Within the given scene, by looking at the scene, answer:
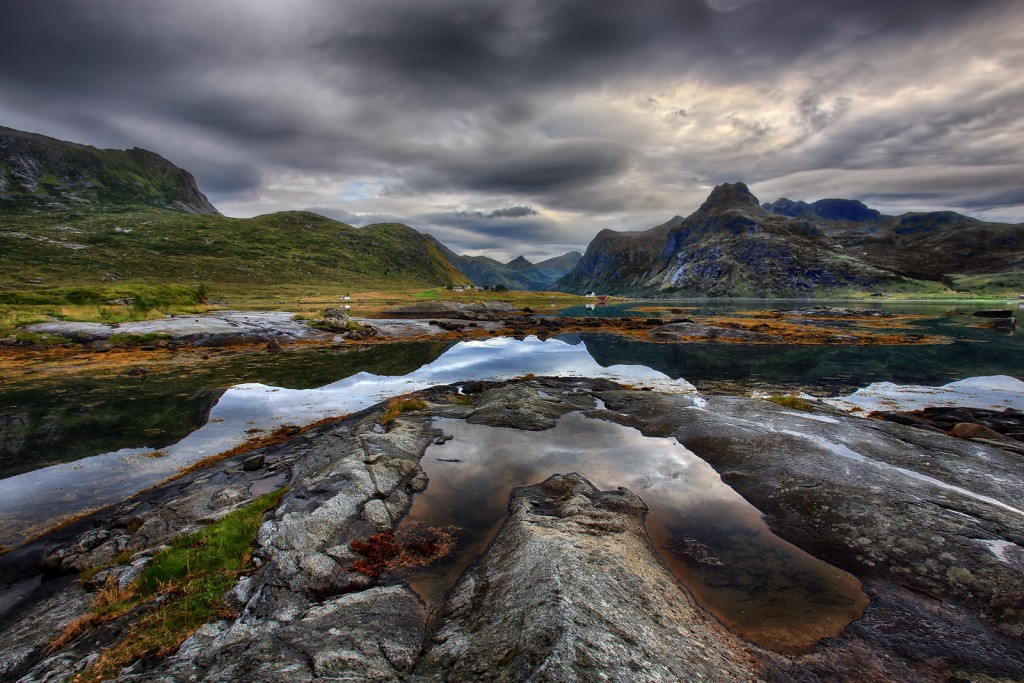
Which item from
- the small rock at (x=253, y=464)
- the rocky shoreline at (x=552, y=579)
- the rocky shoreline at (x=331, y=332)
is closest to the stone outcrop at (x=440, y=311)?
the rocky shoreline at (x=331, y=332)

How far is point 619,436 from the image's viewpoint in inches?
741

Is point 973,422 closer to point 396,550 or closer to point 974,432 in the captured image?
point 974,432

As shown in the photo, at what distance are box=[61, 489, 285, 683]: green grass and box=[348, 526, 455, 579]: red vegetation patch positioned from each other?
8.14 feet

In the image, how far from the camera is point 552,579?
8023mm

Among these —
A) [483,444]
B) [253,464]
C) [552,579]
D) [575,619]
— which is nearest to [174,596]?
[552,579]

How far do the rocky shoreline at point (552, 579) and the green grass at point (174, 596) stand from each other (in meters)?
0.24

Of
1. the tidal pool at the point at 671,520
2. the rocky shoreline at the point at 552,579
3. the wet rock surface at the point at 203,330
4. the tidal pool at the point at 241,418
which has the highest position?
the wet rock surface at the point at 203,330

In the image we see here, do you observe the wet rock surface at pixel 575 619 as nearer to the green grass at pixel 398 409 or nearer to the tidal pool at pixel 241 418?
the green grass at pixel 398 409

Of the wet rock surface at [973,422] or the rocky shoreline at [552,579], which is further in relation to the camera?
the wet rock surface at [973,422]

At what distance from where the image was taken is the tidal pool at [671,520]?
8422 millimetres

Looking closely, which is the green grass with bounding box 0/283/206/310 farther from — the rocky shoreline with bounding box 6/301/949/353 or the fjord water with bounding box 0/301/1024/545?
the fjord water with bounding box 0/301/1024/545

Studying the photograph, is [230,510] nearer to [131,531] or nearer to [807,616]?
[131,531]

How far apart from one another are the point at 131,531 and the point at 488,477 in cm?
1053

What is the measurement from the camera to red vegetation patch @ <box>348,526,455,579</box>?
984cm
